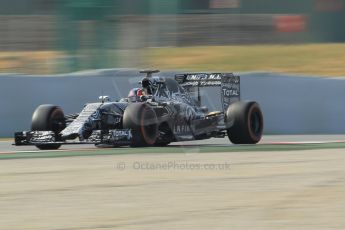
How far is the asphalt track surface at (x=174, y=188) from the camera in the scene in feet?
26.4

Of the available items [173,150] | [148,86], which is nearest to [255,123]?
[148,86]

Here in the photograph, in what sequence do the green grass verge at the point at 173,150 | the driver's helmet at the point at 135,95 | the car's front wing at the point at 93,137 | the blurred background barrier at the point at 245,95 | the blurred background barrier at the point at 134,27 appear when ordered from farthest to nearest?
the blurred background barrier at the point at 134,27 → the blurred background barrier at the point at 245,95 → the driver's helmet at the point at 135,95 → the car's front wing at the point at 93,137 → the green grass verge at the point at 173,150

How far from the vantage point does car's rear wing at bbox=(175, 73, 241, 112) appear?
17.4m

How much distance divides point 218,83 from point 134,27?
3746mm

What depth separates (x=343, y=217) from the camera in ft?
26.8

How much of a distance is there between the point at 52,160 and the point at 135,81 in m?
5.35

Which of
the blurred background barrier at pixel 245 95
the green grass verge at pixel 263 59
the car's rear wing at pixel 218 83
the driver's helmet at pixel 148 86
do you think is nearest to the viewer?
the driver's helmet at pixel 148 86

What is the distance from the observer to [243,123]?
16.6 meters

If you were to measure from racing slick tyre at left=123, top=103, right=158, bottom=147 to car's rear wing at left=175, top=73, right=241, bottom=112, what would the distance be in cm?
219

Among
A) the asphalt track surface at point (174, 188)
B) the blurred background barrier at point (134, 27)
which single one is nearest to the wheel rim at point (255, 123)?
the asphalt track surface at point (174, 188)

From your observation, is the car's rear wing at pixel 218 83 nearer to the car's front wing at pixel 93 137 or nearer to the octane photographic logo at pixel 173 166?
the car's front wing at pixel 93 137

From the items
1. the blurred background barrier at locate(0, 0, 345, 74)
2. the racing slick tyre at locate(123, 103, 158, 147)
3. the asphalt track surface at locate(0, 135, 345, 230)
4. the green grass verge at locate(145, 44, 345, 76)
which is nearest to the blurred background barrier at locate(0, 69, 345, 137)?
the blurred background barrier at locate(0, 0, 345, 74)

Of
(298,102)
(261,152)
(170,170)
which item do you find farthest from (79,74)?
(170,170)

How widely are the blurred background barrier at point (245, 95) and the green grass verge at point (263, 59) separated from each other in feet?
16.8
